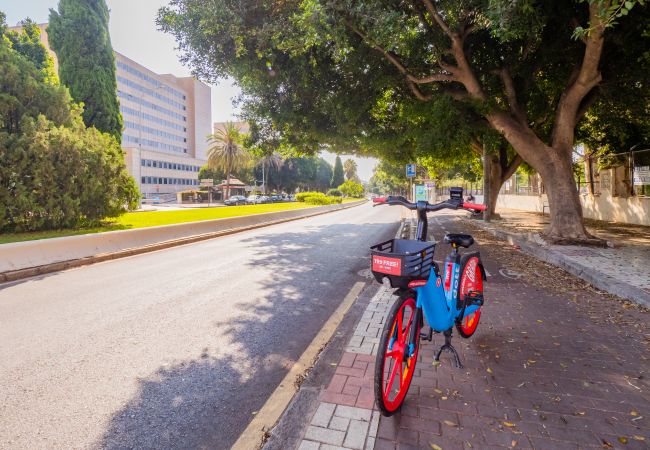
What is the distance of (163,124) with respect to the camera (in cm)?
8562

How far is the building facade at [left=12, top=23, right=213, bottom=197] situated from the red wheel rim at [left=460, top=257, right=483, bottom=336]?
6149 cm

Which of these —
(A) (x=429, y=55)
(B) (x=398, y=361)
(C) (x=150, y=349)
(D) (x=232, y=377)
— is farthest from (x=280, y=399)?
(A) (x=429, y=55)

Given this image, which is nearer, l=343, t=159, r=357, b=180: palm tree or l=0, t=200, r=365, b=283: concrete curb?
l=0, t=200, r=365, b=283: concrete curb

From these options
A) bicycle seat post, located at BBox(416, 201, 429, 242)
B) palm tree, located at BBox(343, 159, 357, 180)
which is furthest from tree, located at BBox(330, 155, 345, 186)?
bicycle seat post, located at BBox(416, 201, 429, 242)

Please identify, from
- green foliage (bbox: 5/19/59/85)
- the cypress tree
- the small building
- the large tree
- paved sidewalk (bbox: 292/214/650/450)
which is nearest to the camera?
paved sidewalk (bbox: 292/214/650/450)

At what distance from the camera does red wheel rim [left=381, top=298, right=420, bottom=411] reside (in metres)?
2.60

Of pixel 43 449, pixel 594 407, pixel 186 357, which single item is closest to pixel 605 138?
pixel 594 407

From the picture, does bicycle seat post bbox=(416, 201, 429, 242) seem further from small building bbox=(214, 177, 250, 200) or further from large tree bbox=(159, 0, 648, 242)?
small building bbox=(214, 177, 250, 200)

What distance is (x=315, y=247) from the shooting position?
11.4m

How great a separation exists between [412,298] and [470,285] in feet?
4.37

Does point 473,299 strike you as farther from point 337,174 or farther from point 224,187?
point 337,174

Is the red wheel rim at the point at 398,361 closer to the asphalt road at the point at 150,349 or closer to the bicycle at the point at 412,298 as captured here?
the bicycle at the point at 412,298

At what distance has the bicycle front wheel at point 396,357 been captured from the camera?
2.50 meters

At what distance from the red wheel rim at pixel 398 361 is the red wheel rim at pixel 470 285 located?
1099 millimetres
